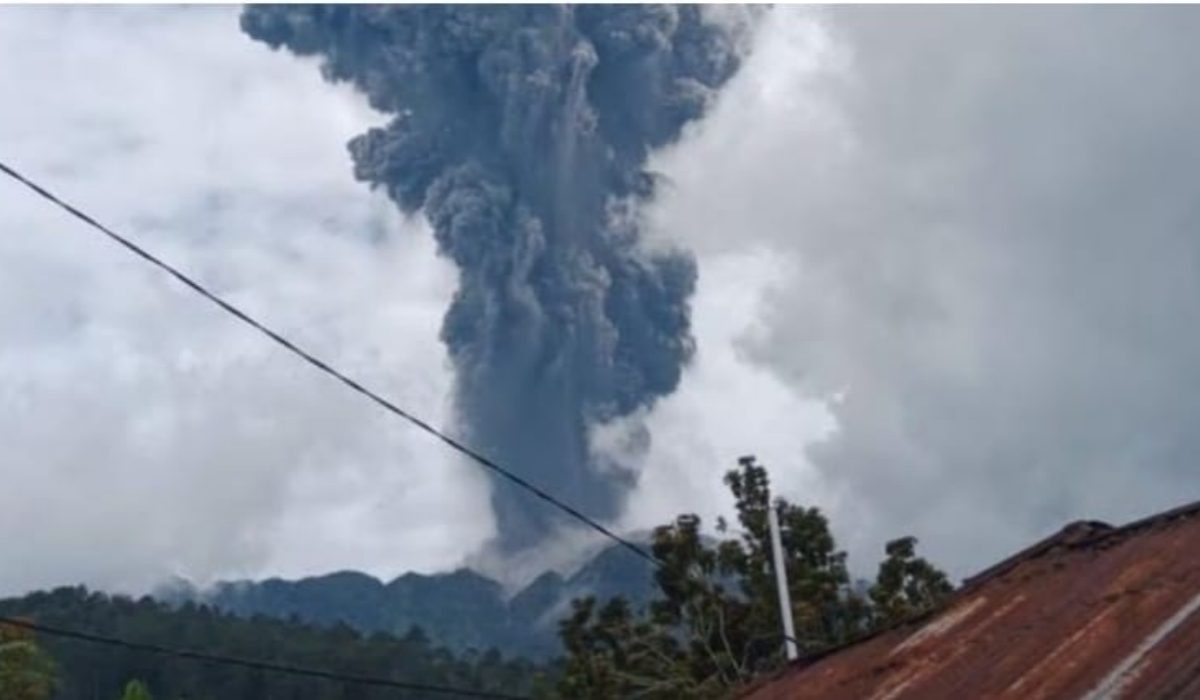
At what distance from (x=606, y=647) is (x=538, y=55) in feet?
113

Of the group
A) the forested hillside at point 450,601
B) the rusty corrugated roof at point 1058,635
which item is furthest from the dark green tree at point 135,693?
the forested hillside at point 450,601

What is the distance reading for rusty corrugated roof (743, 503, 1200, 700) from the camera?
551 centimetres

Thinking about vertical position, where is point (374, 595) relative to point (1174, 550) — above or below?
above

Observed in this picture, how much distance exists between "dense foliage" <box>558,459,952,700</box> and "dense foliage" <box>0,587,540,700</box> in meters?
23.3

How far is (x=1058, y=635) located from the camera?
20.5ft

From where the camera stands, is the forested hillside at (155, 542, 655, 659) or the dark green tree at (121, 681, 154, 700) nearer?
the dark green tree at (121, 681, 154, 700)

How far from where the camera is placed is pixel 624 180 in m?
60.8

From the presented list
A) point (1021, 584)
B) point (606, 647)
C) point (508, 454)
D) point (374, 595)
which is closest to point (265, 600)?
point (374, 595)

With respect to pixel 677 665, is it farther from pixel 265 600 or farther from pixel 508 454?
pixel 265 600

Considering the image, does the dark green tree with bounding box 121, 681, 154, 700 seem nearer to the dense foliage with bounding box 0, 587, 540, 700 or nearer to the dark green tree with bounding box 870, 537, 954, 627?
the dark green tree with bounding box 870, 537, 954, 627

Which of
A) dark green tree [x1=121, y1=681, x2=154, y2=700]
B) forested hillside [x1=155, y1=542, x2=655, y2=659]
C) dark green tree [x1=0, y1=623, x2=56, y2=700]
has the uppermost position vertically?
forested hillside [x1=155, y1=542, x2=655, y2=659]

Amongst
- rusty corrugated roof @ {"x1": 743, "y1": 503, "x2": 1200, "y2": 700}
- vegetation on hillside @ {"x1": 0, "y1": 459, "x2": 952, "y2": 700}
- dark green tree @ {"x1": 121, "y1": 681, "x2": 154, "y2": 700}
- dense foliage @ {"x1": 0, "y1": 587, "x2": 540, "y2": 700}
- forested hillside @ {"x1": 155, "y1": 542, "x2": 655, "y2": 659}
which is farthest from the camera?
forested hillside @ {"x1": 155, "y1": 542, "x2": 655, "y2": 659}

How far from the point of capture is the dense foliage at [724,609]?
23.6 metres

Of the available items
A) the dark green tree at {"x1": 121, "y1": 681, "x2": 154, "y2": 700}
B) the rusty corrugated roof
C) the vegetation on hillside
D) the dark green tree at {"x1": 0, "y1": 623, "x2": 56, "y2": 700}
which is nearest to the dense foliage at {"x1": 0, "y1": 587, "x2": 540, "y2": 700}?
the dark green tree at {"x1": 0, "y1": 623, "x2": 56, "y2": 700}
